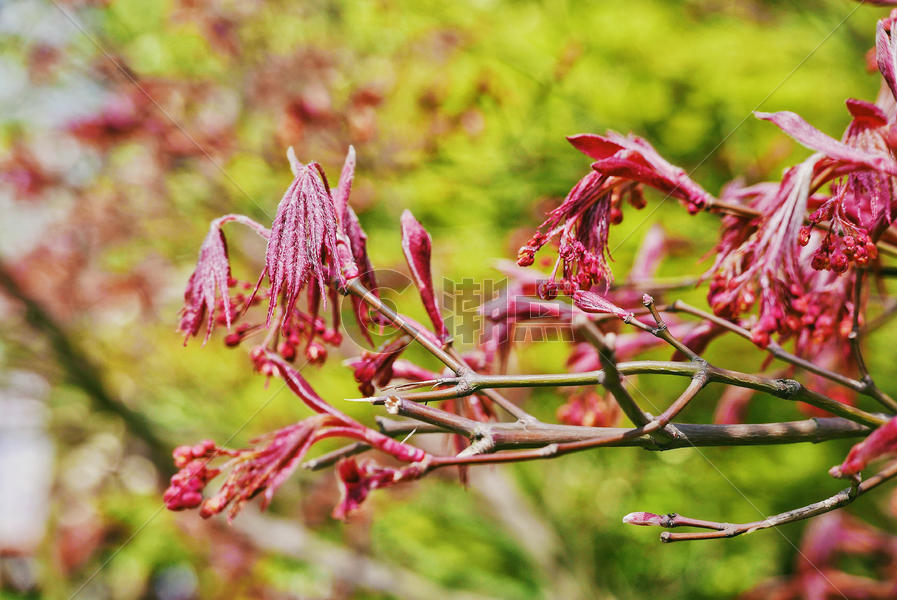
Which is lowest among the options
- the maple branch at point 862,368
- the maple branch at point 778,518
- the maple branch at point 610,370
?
the maple branch at point 778,518

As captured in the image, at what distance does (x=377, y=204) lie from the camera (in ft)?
10.6

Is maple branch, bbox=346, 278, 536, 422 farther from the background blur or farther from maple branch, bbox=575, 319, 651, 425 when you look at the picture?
the background blur

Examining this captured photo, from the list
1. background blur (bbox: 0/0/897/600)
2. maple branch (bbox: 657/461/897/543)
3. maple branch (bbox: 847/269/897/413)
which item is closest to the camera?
maple branch (bbox: 657/461/897/543)

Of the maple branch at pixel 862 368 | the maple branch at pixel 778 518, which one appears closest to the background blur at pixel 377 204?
the maple branch at pixel 862 368

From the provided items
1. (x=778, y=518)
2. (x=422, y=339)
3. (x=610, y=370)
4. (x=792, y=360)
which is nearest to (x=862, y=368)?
A: (x=792, y=360)

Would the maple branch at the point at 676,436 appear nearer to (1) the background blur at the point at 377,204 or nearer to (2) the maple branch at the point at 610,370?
(2) the maple branch at the point at 610,370

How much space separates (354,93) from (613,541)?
232 centimetres

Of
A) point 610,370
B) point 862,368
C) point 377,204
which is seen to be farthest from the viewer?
point 377,204

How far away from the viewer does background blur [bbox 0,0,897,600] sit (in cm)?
250

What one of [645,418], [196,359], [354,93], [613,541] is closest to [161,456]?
[196,359]

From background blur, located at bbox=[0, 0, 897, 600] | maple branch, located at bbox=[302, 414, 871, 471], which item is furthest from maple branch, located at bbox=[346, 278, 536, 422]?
background blur, located at bbox=[0, 0, 897, 600]

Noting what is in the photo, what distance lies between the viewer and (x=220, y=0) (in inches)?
129

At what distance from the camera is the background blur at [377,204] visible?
98.6 inches

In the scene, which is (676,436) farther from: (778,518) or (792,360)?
(792,360)
